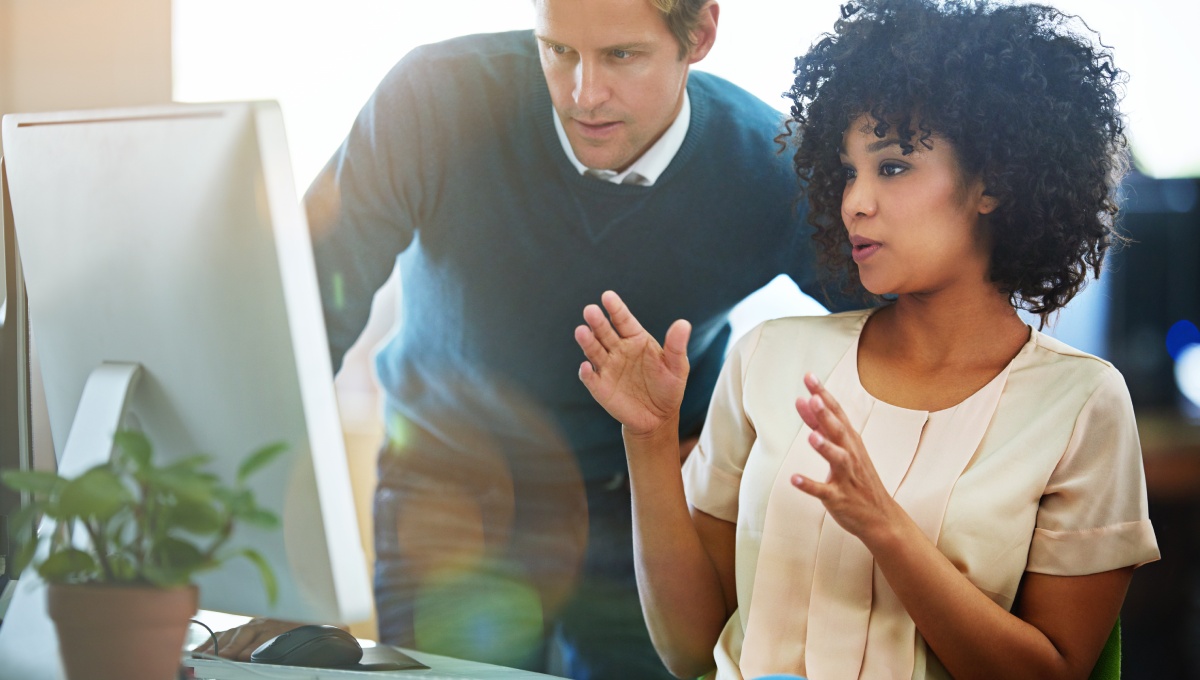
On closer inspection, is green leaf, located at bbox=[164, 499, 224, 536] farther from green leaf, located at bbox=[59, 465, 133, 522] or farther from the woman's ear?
the woman's ear

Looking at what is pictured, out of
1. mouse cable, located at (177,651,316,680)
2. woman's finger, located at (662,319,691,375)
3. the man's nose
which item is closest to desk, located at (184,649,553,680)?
mouse cable, located at (177,651,316,680)

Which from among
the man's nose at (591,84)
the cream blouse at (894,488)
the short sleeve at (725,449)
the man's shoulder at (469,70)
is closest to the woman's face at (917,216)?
the cream blouse at (894,488)

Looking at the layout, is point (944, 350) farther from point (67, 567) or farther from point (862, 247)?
point (67, 567)

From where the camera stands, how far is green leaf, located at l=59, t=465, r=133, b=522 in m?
0.69

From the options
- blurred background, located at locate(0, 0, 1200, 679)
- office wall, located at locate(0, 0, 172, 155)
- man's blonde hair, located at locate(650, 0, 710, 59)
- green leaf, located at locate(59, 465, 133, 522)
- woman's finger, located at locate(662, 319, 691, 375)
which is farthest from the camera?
office wall, located at locate(0, 0, 172, 155)

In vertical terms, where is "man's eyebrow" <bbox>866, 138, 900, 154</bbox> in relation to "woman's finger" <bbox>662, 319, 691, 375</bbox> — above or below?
above

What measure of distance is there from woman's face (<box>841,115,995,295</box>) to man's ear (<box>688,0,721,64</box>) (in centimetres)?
36

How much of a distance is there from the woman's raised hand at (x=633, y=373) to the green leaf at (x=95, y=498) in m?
0.69

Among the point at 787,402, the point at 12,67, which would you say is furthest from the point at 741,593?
the point at 12,67

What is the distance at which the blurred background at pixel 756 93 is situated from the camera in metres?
1.39

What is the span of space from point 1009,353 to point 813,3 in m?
0.62

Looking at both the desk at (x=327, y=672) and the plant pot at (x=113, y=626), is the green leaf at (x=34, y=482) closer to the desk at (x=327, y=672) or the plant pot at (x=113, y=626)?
the plant pot at (x=113, y=626)

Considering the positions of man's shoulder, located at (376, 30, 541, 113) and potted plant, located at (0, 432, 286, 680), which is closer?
potted plant, located at (0, 432, 286, 680)

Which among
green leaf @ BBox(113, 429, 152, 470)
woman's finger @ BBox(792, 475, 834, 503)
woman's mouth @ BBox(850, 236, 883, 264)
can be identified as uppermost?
woman's mouth @ BBox(850, 236, 883, 264)
